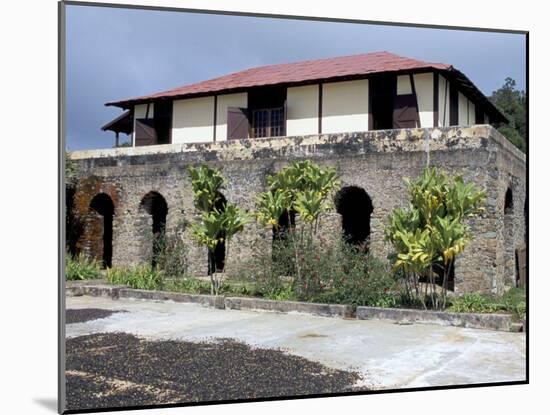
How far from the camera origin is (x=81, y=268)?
13.3 m

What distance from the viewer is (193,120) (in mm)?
16203

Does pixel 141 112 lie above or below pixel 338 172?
above

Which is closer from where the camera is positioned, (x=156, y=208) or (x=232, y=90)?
(x=232, y=90)

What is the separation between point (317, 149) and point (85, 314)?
593cm

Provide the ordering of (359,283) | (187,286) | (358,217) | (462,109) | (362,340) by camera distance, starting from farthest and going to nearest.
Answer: (358,217)
(462,109)
(187,286)
(359,283)
(362,340)

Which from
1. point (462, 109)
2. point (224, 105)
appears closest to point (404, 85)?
point (462, 109)

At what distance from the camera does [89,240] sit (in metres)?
14.5

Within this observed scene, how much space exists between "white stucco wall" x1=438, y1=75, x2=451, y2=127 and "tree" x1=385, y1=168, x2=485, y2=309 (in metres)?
4.31

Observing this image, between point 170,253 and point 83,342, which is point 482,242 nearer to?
point 170,253

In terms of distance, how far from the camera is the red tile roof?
14.1m

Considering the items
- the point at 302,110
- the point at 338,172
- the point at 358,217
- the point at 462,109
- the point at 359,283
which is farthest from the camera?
the point at 358,217

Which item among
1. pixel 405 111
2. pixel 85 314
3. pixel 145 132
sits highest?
pixel 405 111

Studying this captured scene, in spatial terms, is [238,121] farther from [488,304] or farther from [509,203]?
[488,304]

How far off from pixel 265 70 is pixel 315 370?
9904 mm
